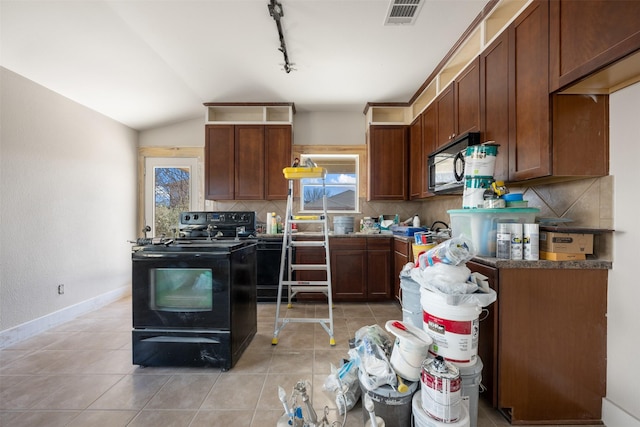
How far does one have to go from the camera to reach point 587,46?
1248 millimetres

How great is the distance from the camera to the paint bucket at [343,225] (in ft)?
12.1

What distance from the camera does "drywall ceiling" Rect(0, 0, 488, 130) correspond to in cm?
211

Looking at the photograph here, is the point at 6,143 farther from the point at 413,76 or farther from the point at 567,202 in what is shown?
the point at 567,202

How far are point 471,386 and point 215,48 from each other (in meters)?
3.34

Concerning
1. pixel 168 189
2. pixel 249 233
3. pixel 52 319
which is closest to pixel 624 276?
pixel 249 233

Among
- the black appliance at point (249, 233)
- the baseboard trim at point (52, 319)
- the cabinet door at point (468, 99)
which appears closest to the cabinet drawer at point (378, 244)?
the black appliance at point (249, 233)

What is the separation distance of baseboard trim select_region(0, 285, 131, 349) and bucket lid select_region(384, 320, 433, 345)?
322cm

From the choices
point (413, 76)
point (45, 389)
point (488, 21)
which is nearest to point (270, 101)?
point (413, 76)

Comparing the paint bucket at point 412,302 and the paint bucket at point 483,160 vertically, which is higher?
the paint bucket at point 483,160

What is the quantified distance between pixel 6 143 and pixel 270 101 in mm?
2680

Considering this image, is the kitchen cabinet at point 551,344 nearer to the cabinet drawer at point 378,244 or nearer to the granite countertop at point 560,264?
the granite countertop at point 560,264

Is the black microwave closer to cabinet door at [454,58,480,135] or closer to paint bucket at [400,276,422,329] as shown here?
cabinet door at [454,58,480,135]

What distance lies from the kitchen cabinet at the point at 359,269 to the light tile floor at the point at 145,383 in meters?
0.84

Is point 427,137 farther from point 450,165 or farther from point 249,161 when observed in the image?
point 249,161
